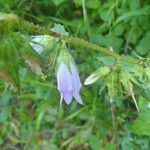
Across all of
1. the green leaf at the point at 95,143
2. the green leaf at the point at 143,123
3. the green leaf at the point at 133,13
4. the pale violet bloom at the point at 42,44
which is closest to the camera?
the pale violet bloom at the point at 42,44

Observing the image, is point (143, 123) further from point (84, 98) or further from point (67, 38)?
point (67, 38)

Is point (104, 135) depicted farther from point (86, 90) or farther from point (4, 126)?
point (4, 126)

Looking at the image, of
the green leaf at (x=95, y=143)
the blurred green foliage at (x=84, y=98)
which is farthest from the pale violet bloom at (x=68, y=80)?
the green leaf at (x=95, y=143)

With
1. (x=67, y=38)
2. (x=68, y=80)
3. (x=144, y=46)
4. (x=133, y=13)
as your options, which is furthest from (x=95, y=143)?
(x=67, y=38)

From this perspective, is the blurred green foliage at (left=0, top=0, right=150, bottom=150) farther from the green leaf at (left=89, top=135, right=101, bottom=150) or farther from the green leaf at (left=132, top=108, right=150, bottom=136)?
the green leaf at (left=132, top=108, right=150, bottom=136)

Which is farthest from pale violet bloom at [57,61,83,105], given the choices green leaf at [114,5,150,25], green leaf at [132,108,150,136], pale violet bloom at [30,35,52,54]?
green leaf at [114,5,150,25]

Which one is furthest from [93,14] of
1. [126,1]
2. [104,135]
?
[104,135]

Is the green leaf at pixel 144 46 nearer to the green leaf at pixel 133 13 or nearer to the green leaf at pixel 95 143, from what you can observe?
the green leaf at pixel 133 13

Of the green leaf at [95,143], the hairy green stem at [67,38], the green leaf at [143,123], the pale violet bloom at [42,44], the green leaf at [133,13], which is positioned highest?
the hairy green stem at [67,38]
